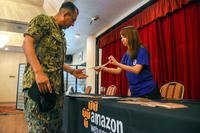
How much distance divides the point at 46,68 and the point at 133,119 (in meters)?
0.56

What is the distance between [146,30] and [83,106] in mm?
2561

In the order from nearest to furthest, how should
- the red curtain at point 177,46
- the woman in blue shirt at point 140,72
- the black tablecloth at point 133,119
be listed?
1. the black tablecloth at point 133,119
2. the woman in blue shirt at point 140,72
3. the red curtain at point 177,46

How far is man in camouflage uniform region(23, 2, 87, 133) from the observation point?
0.98 meters

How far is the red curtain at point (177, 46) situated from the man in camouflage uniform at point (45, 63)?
190 centimetres

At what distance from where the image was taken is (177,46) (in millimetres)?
2736

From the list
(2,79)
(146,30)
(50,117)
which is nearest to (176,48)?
(146,30)

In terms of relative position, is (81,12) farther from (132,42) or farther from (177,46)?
(132,42)

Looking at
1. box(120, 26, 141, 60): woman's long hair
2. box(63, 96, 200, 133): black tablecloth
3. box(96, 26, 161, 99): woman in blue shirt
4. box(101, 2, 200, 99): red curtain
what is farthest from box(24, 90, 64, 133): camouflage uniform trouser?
box(101, 2, 200, 99): red curtain

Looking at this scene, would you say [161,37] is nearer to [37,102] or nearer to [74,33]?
[37,102]

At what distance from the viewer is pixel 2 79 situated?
9273 mm

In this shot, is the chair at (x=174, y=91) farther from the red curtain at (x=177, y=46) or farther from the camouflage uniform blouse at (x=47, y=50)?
the camouflage uniform blouse at (x=47, y=50)

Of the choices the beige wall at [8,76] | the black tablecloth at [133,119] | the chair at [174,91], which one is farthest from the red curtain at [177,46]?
the beige wall at [8,76]

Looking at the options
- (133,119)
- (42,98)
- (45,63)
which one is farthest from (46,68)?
(133,119)

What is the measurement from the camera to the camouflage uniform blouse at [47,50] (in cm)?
105
